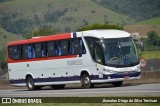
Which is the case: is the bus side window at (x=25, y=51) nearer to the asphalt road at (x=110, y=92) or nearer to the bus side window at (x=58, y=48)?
the bus side window at (x=58, y=48)

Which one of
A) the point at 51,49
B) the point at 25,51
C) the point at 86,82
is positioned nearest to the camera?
the point at 86,82

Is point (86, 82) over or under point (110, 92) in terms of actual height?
under

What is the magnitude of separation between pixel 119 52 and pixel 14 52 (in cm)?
962

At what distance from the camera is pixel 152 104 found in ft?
66.4

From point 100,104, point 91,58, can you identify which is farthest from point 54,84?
point 100,104

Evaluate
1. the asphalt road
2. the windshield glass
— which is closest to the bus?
the windshield glass

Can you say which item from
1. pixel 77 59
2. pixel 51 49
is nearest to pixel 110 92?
pixel 77 59

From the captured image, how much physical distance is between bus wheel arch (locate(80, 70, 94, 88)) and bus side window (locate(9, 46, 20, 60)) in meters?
6.74

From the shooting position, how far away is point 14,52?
42.2 meters

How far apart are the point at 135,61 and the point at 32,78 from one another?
8639 mm

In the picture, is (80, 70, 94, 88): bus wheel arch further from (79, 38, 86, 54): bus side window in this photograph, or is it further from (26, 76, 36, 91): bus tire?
(26, 76, 36, 91): bus tire

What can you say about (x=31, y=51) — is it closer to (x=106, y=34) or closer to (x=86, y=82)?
(x=86, y=82)

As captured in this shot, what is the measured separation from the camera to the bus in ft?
114

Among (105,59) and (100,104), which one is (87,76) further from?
(100,104)
